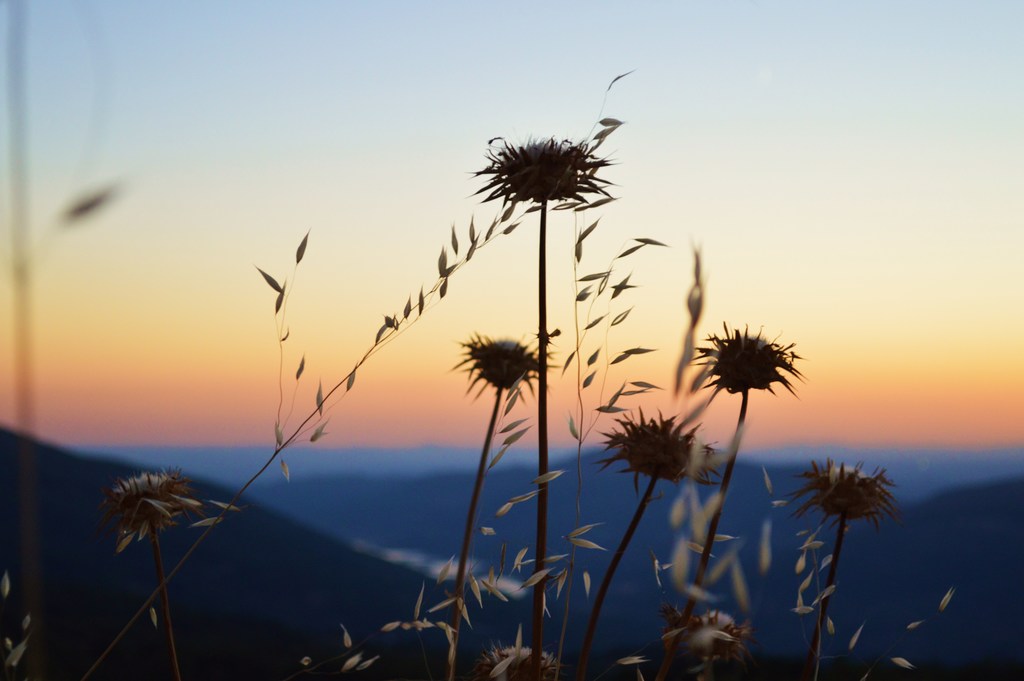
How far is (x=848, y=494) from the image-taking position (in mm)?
4332

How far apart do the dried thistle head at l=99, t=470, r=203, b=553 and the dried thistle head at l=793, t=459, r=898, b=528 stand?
10.1 feet

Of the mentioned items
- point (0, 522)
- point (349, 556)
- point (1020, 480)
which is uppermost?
point (1020, 480)

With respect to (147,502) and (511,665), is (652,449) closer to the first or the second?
(511,665)

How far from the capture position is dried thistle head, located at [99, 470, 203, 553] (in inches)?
167

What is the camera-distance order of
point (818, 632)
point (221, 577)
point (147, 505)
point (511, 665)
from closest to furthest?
point (818, 632), point (511, 665), point (147, 505), point (221, 577)

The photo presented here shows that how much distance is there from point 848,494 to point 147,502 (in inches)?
142

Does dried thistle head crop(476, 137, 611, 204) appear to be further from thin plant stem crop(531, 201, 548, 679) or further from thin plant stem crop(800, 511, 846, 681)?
thin plant stem crop(800, 511, 846, 681)

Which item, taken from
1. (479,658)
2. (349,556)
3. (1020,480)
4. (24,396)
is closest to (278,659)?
(479,658)

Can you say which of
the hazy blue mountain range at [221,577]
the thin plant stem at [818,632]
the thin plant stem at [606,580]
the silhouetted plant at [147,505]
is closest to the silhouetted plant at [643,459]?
the thin plant stem at [606,580]

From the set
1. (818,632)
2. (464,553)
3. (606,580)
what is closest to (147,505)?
(464,553)

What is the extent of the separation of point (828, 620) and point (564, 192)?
7.45ft

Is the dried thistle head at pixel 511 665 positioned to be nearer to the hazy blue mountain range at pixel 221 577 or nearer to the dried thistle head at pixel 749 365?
the dried thistle head at pixel 749 365

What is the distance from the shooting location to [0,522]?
210ft

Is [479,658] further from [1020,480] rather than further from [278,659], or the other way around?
[1020,480]
